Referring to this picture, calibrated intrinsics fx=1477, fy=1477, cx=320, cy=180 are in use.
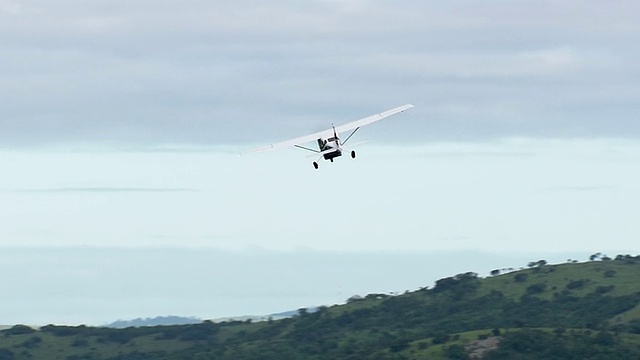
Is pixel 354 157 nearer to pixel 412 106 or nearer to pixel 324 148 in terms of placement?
pixel 324 148

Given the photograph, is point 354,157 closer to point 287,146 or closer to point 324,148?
point 324,148

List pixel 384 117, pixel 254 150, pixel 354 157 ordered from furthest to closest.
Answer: pixel 384 117, pixel 254 150, pixel 354 157

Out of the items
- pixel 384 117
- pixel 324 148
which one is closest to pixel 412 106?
pixel 384 117

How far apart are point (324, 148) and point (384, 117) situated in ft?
61.2

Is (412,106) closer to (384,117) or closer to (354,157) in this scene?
(384,117)

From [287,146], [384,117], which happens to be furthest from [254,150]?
[384,117]

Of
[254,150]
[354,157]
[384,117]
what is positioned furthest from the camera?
[384,117]

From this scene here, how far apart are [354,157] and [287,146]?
19.8 m

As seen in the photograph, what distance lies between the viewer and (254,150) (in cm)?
16838

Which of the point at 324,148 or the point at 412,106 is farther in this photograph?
the point at 412,106

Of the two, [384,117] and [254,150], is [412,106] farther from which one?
[254,150]

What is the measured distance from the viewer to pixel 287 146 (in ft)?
574

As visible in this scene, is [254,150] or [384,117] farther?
[384,117]

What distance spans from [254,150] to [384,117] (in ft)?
66.5
